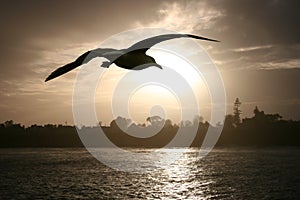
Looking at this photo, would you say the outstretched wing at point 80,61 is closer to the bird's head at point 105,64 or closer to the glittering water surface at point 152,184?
the bird's head at point 105,64

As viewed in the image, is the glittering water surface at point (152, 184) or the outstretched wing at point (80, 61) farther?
the glittering water surface at point (152, 184)

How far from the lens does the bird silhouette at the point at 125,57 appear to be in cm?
775

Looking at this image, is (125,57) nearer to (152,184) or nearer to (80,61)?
(80,61)

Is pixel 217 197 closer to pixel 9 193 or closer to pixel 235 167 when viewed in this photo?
pixel 9 193

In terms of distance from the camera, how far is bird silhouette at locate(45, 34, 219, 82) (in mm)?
7751

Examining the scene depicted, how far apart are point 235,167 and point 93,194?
68.7m

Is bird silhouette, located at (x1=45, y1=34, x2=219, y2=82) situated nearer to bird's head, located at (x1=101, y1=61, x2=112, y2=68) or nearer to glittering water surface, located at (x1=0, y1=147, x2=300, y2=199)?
bird's head, located at (x1=101, y1=61, x2=112, y2=68)

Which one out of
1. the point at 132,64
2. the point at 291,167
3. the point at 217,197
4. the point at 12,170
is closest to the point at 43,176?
the point at 12,170

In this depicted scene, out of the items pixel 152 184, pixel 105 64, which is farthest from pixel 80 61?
pixel 152 184

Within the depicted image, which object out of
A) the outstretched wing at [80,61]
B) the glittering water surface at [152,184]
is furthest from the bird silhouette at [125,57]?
the glittering water surface at [152,184]

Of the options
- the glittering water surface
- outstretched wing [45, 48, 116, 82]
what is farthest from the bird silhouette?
the glittering water surface

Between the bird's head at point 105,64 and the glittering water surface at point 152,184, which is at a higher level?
the bird's head at point 105,64

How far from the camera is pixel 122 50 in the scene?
8883 millimetres

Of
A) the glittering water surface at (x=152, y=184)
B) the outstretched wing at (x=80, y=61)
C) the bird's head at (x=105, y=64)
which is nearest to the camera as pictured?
the outstretched wing at (x=80, y=61)
